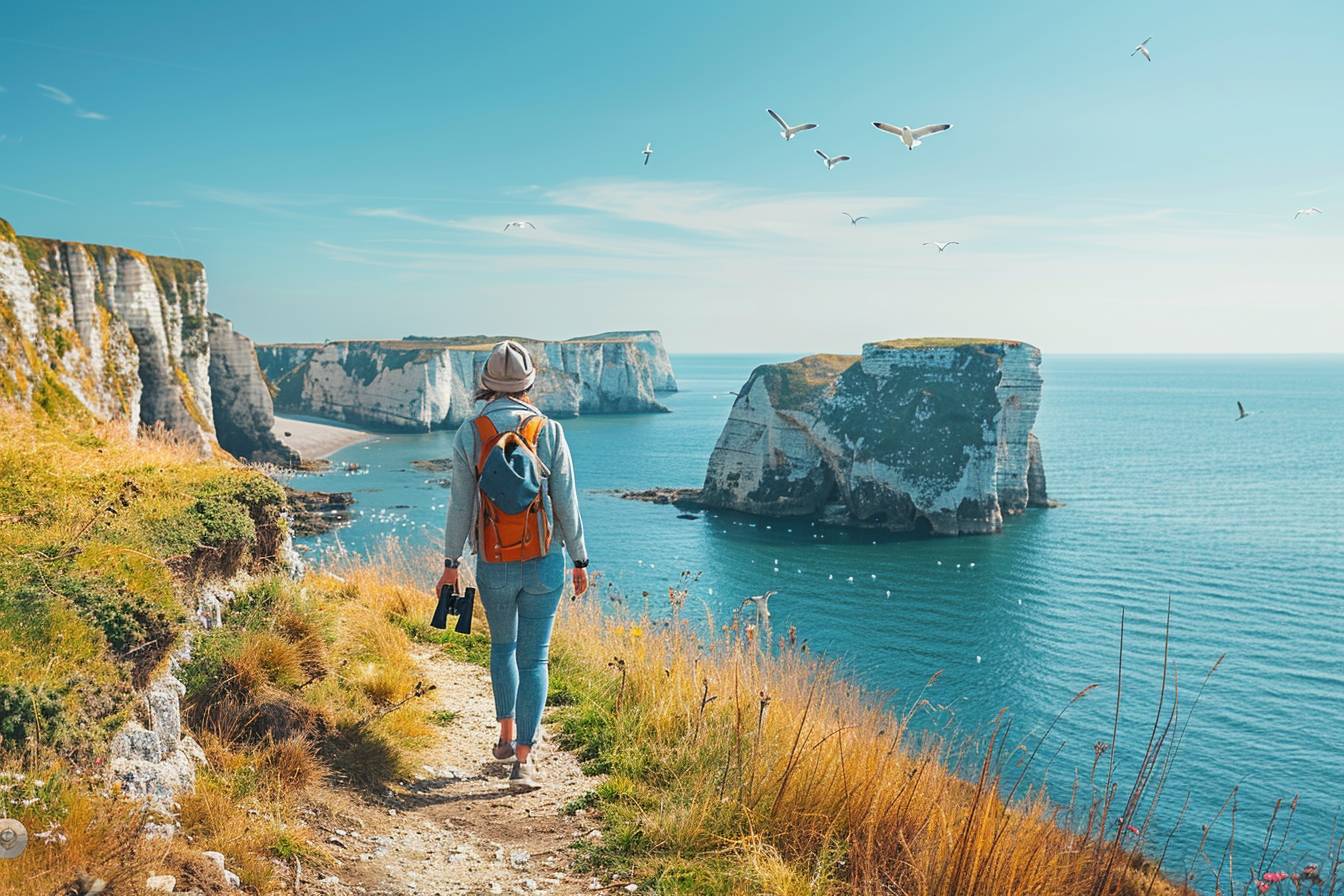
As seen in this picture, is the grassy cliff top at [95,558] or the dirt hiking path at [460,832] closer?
the grassy cliff top at [95,558]

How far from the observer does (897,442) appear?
60.3 meters

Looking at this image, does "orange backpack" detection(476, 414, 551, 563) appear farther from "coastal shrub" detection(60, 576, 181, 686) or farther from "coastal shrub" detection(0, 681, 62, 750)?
"coastal shrub" detection(0, 681, 62, 750)

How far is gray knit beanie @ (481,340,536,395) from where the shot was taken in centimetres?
483

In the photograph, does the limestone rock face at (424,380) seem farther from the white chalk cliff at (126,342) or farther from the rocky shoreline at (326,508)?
the rocky shoreline at (326,508)

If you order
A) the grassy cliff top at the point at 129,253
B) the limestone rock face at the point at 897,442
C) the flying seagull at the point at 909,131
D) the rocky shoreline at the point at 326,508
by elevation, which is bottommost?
the rocky shoreline at the point at 326,508

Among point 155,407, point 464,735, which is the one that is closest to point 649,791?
point 464,735

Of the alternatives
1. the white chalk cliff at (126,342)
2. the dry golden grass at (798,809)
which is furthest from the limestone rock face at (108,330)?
the dry golden grass at (798,809)

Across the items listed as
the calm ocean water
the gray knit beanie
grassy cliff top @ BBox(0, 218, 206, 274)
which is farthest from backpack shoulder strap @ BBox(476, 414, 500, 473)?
grassy cliff top @ BBox(0, 218, 206, 274)

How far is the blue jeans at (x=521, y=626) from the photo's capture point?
15.7 feet

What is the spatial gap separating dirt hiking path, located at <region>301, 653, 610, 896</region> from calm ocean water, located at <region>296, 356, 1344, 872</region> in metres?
3.26

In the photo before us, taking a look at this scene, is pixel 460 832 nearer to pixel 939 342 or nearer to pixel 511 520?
pixel 511 520

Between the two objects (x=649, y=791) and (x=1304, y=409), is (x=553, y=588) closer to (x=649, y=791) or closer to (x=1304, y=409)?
(x=649, y=791)

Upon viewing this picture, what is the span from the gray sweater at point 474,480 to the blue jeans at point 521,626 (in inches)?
7.0

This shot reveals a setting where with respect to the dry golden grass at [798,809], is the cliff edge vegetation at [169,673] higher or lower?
higher
